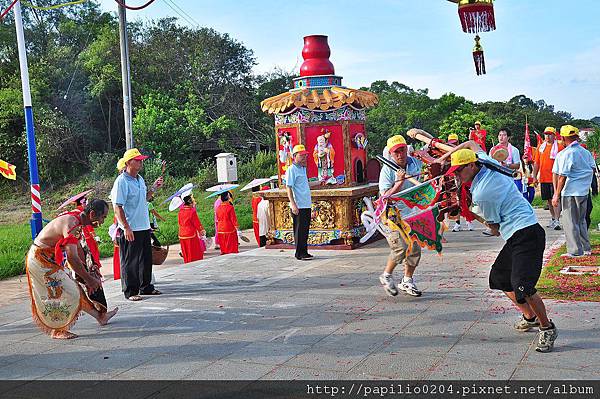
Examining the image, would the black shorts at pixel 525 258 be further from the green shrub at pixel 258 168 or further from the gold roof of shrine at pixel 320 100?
the green shrub at pixel 258 168

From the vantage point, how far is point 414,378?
4164 millimetres

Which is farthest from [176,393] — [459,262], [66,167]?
[66,167]

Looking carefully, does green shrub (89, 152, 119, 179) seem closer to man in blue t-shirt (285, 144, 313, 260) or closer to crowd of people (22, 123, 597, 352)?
crowd of people (22, 123, 597, 352)

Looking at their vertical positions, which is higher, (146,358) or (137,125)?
(137,125)

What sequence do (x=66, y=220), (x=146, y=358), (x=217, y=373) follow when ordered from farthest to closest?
(x=66, y=220)
(x=146, y=358)
(x=217, y=373)

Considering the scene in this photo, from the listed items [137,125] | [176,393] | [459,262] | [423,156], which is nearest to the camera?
A: [176,393]

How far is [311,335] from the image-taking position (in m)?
5.32

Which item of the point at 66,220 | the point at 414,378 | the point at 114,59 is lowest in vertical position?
the point at 414,378

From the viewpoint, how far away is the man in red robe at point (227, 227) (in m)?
10.5

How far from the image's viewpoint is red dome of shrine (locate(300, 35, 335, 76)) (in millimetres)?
10992

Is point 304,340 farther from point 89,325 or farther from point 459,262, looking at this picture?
point 459,262

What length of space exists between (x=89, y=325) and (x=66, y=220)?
3.99ft

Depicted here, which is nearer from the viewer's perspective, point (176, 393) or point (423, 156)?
point (176, 393)

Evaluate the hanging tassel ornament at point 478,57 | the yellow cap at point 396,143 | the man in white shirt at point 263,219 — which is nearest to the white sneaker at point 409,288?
the yellow cap at point 396,143
